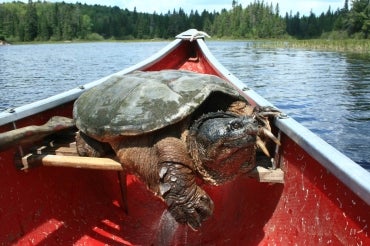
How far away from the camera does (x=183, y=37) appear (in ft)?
25.5

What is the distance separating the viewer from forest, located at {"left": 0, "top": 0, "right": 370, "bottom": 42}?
97000mm

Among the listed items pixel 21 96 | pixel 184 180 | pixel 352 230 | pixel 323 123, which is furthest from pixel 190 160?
pixel 21 96

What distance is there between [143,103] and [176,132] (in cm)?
26

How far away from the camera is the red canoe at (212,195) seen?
182cm

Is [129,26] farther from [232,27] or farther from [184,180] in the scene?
[184,180]

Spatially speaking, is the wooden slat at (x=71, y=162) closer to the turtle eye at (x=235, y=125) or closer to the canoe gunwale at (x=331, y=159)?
the turtle eye at (x=235, y=125)

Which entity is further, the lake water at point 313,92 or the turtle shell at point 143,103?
the lake water at point 313,92

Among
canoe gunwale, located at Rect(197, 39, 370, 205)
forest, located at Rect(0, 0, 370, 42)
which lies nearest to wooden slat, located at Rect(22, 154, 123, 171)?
canoe gunwale, located at Rect(197, 39, 370, 205)

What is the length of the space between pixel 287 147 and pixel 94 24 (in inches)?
5044

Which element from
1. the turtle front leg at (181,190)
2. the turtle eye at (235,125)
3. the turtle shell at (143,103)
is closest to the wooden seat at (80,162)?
the turtle shell at (143,103)

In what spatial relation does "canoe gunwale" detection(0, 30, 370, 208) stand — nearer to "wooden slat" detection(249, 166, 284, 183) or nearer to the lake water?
"wooden slat" detection(249, 166, 284, 183)

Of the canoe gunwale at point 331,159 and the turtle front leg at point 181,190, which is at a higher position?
the canoe gunwale at point 331,159

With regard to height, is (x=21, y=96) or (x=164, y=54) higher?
(x=164, y=54)

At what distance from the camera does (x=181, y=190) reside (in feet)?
7.04
